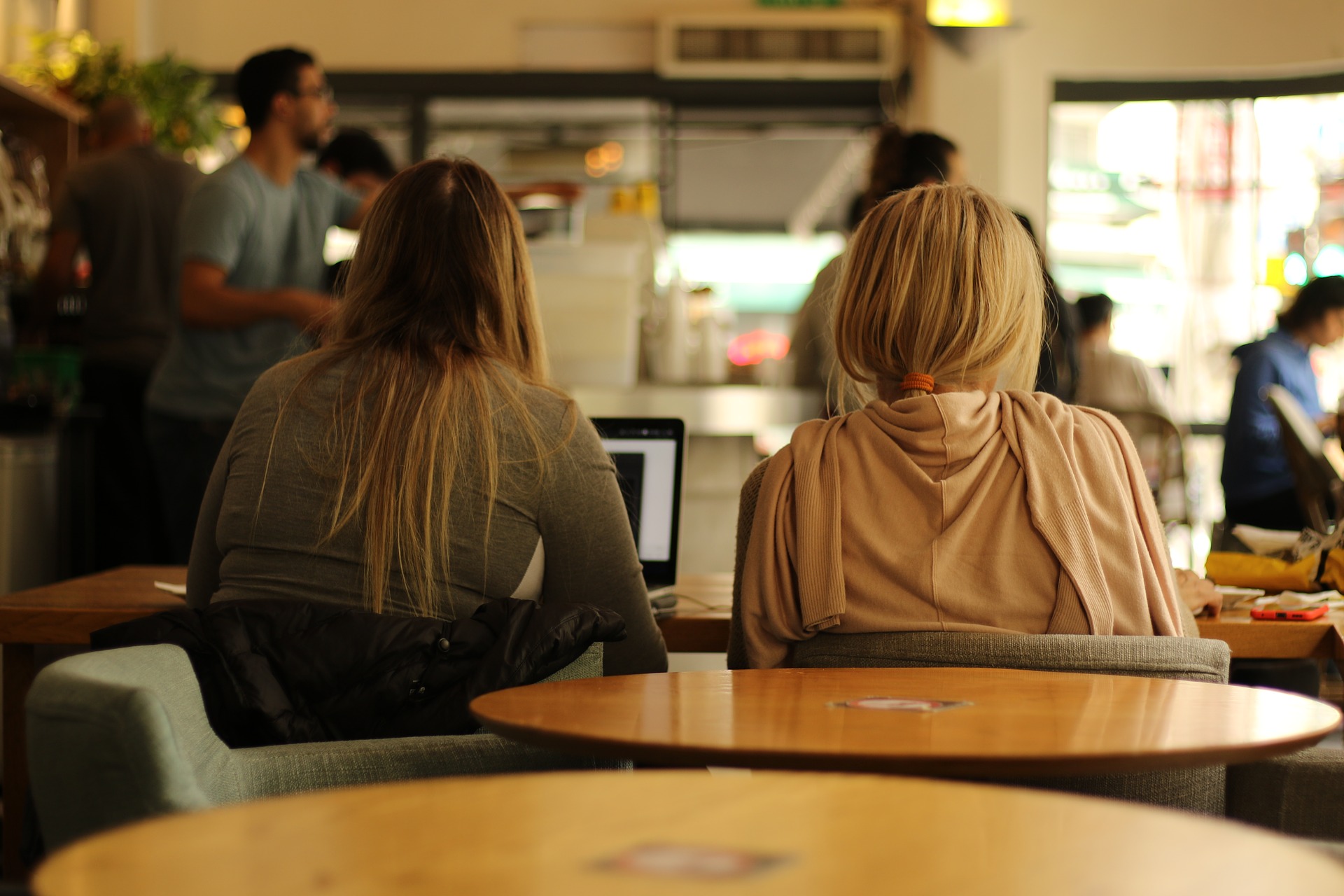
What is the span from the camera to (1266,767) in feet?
4.91

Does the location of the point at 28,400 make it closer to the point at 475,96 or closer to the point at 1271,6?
the point at 475,96

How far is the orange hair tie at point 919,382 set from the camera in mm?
1576

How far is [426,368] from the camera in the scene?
1608mm

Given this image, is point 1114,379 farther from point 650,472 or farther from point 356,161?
point 650,472

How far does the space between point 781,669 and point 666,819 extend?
0.63 m

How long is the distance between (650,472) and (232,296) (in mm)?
1234

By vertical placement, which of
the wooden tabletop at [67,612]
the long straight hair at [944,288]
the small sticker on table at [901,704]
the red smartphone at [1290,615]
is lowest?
the wooden tabletop at [67,612]

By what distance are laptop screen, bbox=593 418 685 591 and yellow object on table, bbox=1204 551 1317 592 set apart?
91cm

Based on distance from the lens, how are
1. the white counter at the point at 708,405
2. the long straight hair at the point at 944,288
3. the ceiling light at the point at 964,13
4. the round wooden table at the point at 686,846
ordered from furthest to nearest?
the ceiling light at the point at 964,13 → the white counter at the point at 708,405 → the long straight hair at the point at 944,288 → the round wooden table at the point at 686,846

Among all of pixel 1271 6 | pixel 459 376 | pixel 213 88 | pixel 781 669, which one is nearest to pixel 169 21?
pixel 213 88

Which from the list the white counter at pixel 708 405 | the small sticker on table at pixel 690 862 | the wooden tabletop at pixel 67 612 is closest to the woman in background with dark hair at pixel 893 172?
the white counter at pixel 708 405

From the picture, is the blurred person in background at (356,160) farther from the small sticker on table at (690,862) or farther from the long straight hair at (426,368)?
the small sticker on table at (690,862)

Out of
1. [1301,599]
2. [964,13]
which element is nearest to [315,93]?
[1301,599]

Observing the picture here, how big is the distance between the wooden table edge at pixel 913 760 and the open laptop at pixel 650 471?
3.94 feet
